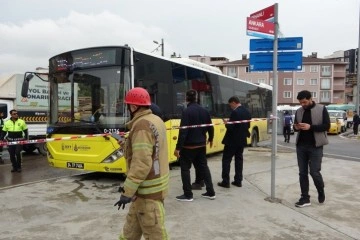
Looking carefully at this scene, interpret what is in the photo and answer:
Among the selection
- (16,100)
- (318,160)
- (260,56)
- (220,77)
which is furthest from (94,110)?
(16,100)

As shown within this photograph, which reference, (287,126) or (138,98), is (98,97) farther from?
(287,126)

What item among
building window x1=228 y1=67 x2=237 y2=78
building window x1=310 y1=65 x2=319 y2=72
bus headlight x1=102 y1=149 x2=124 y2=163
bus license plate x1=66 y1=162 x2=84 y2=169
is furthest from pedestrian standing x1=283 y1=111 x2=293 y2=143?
building window x1=310 y1=65 x2=319 y2=72

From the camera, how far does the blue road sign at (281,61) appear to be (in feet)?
23.5

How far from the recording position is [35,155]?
50.2ft

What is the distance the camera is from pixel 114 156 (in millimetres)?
8070

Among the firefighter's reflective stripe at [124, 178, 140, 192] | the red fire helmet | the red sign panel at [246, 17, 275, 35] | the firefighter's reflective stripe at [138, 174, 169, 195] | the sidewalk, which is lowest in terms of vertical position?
the sidewalk

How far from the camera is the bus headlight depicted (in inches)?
316

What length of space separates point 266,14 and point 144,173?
16.0ft

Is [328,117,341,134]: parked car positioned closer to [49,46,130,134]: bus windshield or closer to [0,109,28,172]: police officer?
[0,109,28,172]: police officer

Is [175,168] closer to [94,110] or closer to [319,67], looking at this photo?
[94,110]

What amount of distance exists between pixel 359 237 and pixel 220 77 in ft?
28.2

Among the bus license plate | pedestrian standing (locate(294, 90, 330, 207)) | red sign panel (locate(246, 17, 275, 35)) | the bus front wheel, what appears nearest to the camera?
pedestrian standing (locate(294, 90, 330, 207))

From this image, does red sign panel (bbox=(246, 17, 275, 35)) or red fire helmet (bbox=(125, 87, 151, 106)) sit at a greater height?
red sign panel (bbox=(246, 17, 275, 35))

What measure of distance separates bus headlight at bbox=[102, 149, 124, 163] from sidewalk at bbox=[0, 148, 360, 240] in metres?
0.57
